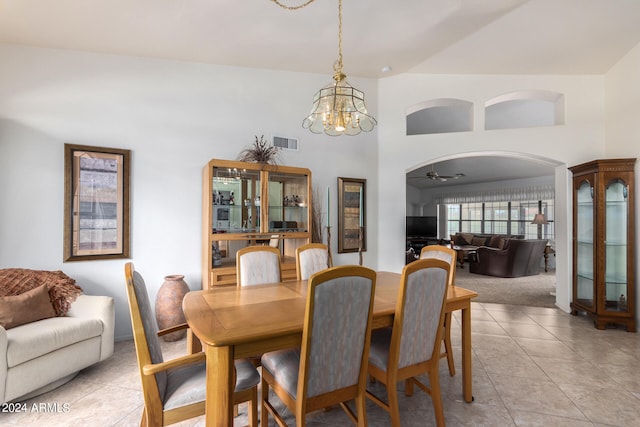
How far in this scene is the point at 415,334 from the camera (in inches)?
71.4

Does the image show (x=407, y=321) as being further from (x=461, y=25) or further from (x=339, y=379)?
(x=461, y=25)

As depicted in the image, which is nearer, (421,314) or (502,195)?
(421,314)

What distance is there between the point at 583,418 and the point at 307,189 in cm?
297

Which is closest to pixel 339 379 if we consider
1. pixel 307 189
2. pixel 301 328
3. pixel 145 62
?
pixel 301 328

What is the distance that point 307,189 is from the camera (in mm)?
3758

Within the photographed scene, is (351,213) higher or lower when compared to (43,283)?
higher

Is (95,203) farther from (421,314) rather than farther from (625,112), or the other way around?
(625,112)

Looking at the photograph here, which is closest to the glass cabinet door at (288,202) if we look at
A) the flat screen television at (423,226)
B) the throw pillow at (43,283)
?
the throw pillow at (43,283)

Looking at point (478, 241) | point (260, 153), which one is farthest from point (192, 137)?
point (478, 241)

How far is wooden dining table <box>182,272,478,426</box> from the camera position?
4.61 ft

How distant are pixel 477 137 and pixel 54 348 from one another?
498 centimetres

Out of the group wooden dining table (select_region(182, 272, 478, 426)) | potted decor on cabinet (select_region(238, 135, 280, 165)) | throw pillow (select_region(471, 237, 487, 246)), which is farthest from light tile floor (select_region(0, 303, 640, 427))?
throw pillow (select_region(471, 237, 487, 246))

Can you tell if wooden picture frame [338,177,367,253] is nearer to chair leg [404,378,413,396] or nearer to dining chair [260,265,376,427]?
chair leg [404,378,413,396]

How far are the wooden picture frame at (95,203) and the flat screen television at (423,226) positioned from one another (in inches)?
283
